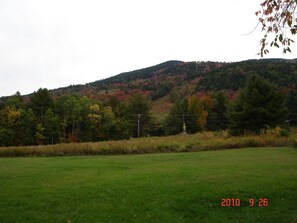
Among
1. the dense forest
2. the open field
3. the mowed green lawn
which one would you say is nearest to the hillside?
the dense forest

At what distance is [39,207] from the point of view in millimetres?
8852

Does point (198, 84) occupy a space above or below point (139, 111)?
above

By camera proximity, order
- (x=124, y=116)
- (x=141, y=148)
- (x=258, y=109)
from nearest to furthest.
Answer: (x=141, y=148) < (x=258, y=109) < (x=124, y=116)

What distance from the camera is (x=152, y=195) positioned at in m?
9.67

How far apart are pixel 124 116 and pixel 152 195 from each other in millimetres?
72120

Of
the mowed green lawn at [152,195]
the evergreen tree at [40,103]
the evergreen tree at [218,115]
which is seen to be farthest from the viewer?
the evergreen tree at [218,115]

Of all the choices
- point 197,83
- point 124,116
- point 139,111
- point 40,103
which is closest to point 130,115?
point 124,116

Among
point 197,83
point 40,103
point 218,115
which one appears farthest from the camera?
point 197,83

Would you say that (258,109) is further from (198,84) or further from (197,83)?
(197,83)

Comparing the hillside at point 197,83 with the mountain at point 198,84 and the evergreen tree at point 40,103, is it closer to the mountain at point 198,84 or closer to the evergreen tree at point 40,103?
the mountain at point 198,84

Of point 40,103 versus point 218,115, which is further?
point 218,115

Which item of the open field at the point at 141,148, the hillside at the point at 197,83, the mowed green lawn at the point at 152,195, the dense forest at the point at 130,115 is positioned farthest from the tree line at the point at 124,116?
the mowed green lawn at the point at 152,195

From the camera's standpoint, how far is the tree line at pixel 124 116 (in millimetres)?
38406

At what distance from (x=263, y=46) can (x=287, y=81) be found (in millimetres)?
107688
